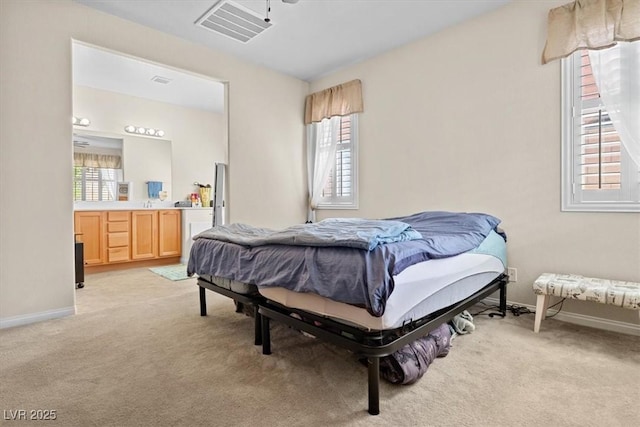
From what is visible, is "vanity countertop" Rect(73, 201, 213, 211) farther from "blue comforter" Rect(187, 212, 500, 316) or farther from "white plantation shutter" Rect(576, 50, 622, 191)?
"white plantation shutter" Rect(576, 50, 622, 191)

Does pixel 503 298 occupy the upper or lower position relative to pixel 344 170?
lower

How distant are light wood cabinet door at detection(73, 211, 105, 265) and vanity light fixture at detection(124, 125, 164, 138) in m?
1.49

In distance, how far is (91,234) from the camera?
431cm

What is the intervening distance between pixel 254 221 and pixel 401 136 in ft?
6.74

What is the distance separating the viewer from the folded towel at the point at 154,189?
5.28 metres

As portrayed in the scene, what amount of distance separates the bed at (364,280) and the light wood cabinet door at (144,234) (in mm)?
2979

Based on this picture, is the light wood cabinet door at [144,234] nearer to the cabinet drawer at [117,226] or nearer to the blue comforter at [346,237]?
the cabinet drawer at [117,226]

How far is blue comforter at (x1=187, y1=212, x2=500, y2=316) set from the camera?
1375 mm

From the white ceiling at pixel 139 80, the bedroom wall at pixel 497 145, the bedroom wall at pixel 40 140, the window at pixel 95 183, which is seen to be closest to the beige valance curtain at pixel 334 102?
the bedroom wall at pixel 497 145

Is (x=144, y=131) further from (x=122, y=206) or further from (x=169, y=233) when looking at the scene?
(x=169, y=233)

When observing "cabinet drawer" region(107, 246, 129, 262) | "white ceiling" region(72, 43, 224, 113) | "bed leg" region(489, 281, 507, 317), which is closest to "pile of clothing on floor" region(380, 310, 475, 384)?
"bed leg" region(489, 281, 507, 317)

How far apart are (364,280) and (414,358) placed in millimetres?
633

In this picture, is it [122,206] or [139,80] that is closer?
[139,80]

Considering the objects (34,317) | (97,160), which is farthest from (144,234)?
(34,317)
